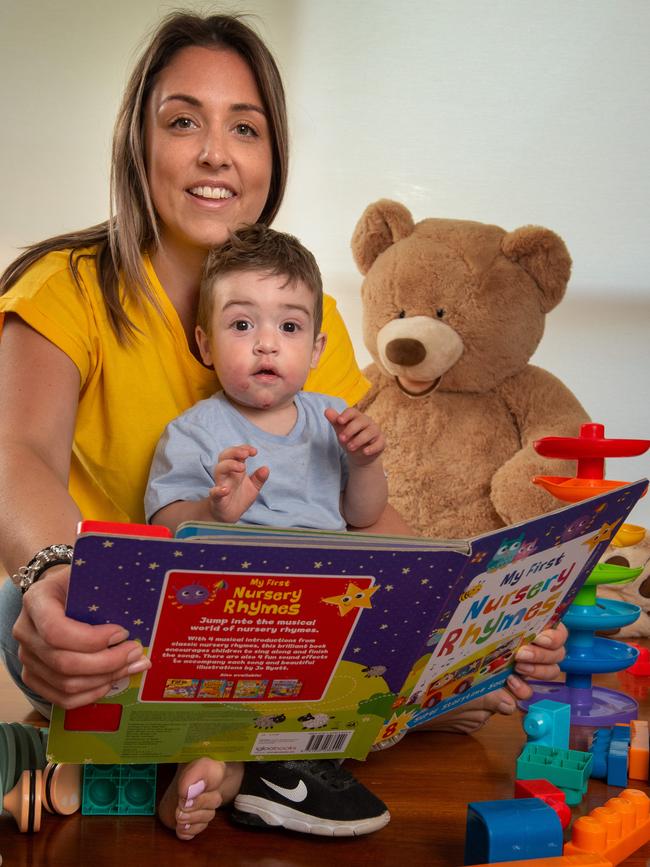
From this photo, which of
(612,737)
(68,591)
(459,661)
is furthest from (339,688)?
(612,737)

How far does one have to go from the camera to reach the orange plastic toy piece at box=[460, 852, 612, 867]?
851mm

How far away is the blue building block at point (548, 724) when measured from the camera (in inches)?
46.4

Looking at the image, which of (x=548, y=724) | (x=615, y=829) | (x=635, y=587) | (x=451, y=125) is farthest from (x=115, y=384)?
(x=451, y=125)

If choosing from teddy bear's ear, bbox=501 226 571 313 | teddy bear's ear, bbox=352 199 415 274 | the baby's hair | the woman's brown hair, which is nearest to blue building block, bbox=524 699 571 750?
the baby's hair

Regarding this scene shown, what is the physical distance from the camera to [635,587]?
6.34ft

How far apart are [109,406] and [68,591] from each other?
1.83ft

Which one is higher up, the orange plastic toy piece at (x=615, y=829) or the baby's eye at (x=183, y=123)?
the baby's eye at (x=183, y=123)

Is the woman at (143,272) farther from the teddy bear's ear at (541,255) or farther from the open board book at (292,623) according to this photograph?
the teddy bear's ear at (541,255)

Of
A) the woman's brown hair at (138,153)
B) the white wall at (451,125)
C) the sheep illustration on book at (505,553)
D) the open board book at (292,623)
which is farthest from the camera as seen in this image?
the white wall at (451,125)

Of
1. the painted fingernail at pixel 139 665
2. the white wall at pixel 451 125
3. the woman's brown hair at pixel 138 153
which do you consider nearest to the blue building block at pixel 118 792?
the painted fingernail at pixel 139 665

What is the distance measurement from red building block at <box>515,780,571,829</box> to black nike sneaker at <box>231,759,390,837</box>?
138 mm

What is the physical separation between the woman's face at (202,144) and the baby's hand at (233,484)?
1.36 feet

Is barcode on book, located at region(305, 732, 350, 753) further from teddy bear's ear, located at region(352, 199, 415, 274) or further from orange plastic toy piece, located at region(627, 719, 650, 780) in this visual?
teddy bear's ear, located at region(352, 199, 415, 274)

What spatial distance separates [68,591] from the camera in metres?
0.79
